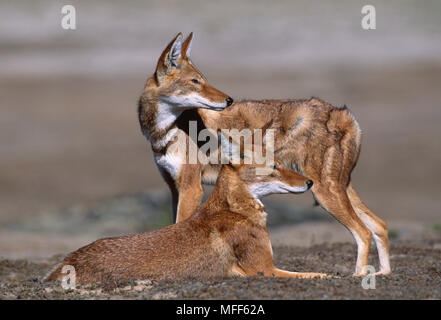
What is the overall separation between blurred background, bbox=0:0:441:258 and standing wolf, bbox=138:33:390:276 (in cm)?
411

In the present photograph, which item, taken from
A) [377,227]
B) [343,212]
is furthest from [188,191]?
[377,227]

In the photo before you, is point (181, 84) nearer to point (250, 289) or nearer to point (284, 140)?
point (284, 140)

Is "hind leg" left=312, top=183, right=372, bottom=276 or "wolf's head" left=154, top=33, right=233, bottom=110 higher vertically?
"wolf's head" left=154, top=33, right=233, bottom=110

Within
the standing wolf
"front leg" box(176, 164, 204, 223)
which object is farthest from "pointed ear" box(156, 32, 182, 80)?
"front leg" box(176, 164, 204, 223)

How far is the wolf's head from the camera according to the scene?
9.89 metres

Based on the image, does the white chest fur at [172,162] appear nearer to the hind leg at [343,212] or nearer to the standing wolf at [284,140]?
the standing wolf at [284,140]

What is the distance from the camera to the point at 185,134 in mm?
10266

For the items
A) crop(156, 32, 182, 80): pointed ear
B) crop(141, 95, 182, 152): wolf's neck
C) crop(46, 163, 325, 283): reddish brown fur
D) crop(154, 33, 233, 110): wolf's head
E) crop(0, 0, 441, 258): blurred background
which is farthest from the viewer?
crop(0, 0, 441, 258): blurred background

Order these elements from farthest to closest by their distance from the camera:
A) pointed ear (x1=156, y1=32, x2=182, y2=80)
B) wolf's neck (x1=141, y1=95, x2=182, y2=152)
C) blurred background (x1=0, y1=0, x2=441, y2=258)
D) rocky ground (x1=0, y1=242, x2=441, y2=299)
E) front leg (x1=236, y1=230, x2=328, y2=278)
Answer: blurred background (x1=0, y1=0, x2=441, y2=258) → wolf's neck (x1=141, y1=95, x2=182, y2=152) → pointed ear (x1=156, y1=32, x2=182, y2=80) → front leg (x1=236, y1=230, x2=328, y2=278) → rocky ground (x1=0, y1=242, x2=441, y2=299)

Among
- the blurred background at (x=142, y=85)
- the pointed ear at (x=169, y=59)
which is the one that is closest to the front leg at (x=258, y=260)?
the pointed ear at (x=169, y=59)

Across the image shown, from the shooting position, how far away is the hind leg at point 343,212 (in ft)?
31.8

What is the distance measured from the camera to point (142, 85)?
32.4 m

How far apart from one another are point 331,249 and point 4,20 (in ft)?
118

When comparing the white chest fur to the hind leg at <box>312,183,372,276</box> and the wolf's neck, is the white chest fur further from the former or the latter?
the hind leg at <box>312,183,372,276</box>
